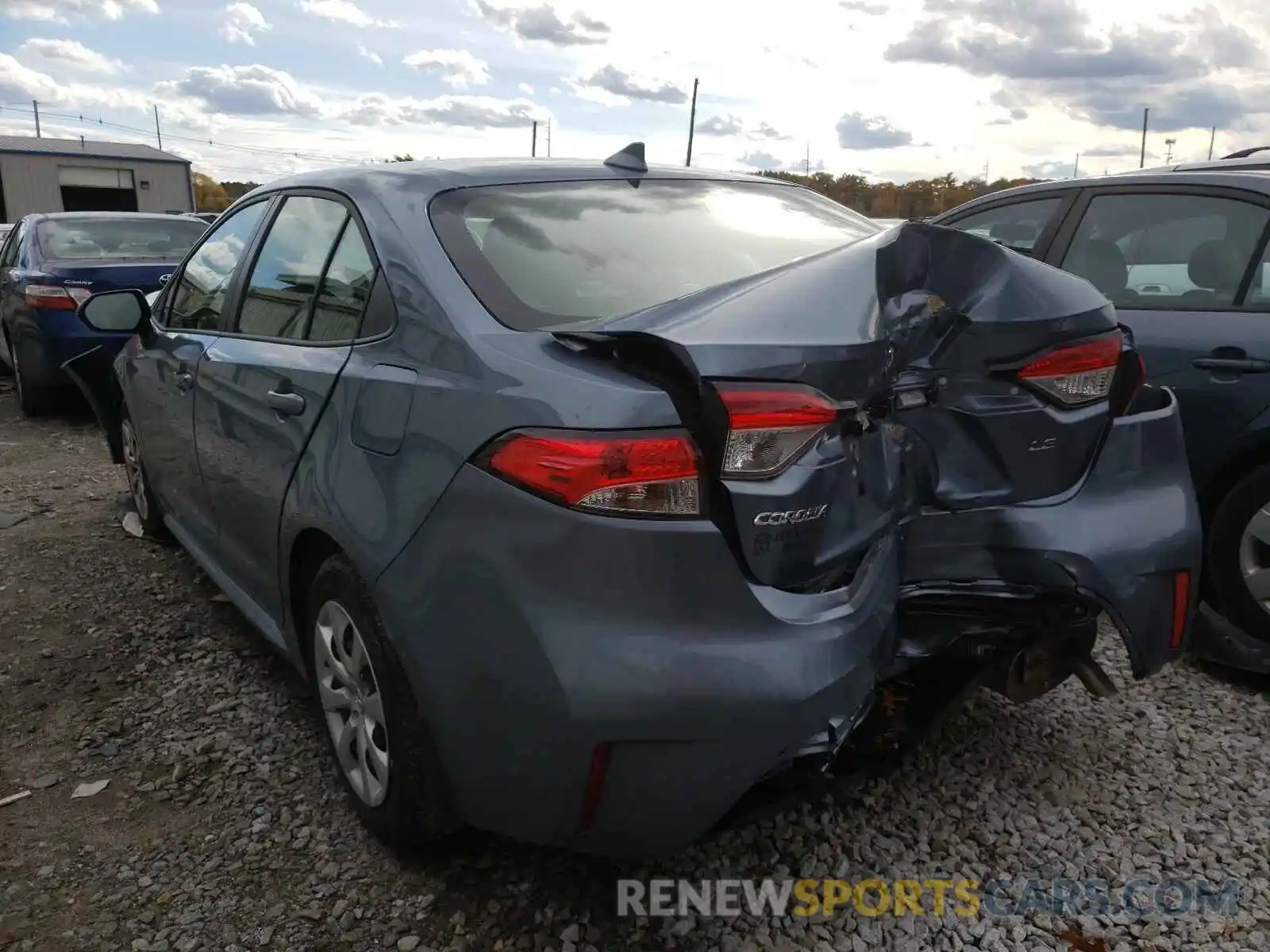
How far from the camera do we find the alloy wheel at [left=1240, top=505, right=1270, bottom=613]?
3.28 meters

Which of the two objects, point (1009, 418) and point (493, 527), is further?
point (1009, 418)

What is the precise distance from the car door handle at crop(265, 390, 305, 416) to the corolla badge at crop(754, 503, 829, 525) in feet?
4.31

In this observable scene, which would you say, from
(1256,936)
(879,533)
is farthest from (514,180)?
(1256,936)

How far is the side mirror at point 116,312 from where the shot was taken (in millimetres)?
3852

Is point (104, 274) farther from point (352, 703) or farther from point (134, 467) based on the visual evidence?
point (352, 703)

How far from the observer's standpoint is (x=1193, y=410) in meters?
3.36

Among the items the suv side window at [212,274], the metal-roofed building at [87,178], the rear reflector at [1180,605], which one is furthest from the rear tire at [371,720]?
the metal-roofed building at [87,178]

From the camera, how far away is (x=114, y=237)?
7770 mm

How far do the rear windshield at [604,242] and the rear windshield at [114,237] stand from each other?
6142mm

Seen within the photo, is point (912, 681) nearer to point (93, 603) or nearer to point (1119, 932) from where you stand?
point (1119, 932)

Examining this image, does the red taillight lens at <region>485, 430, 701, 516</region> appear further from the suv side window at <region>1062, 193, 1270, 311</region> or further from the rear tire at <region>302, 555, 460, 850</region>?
the suv side window at <region>1062, 193, 1270, 311</region>

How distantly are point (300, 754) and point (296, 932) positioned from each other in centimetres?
77

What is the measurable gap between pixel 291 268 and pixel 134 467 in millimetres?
2270

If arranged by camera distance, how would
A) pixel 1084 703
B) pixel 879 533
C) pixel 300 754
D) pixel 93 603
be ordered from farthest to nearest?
1. pixel 93 603
2. pixel 1084 703
3. pixel 300 754
4. pixel 879 533
